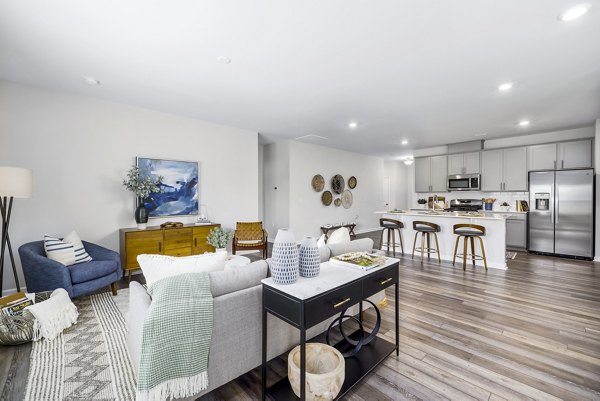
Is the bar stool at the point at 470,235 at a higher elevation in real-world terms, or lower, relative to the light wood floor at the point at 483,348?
higher

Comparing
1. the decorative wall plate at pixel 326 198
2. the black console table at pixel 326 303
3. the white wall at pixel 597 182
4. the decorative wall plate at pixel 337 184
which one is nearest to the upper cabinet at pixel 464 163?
the white wall at pixel 597 182

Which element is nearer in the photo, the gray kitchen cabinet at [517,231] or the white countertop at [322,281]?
the white countertop at [322,281]

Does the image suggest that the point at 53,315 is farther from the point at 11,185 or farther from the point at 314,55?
the point at 314,55

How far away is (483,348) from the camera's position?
2.17m

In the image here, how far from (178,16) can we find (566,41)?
3430mm

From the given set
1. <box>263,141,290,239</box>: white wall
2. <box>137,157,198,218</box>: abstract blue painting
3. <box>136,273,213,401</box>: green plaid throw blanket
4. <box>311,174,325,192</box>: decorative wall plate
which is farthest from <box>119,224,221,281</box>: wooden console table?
<box>311,174,325,192</box>: decorative wall plate

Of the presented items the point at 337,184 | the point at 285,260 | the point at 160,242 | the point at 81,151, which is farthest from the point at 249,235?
the point at 337,184

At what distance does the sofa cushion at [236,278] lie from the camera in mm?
1655

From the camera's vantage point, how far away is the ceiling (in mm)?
2031

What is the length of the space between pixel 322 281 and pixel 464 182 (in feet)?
21.3

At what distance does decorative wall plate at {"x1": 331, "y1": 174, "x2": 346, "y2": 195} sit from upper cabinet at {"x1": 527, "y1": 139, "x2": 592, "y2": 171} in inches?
172

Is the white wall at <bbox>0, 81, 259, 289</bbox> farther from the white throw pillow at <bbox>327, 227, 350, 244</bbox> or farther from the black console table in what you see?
the black console table

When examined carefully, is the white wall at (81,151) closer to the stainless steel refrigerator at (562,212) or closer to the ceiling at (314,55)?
the ceiling at (314,55)

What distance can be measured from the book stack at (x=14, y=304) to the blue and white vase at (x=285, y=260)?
7.94ft
